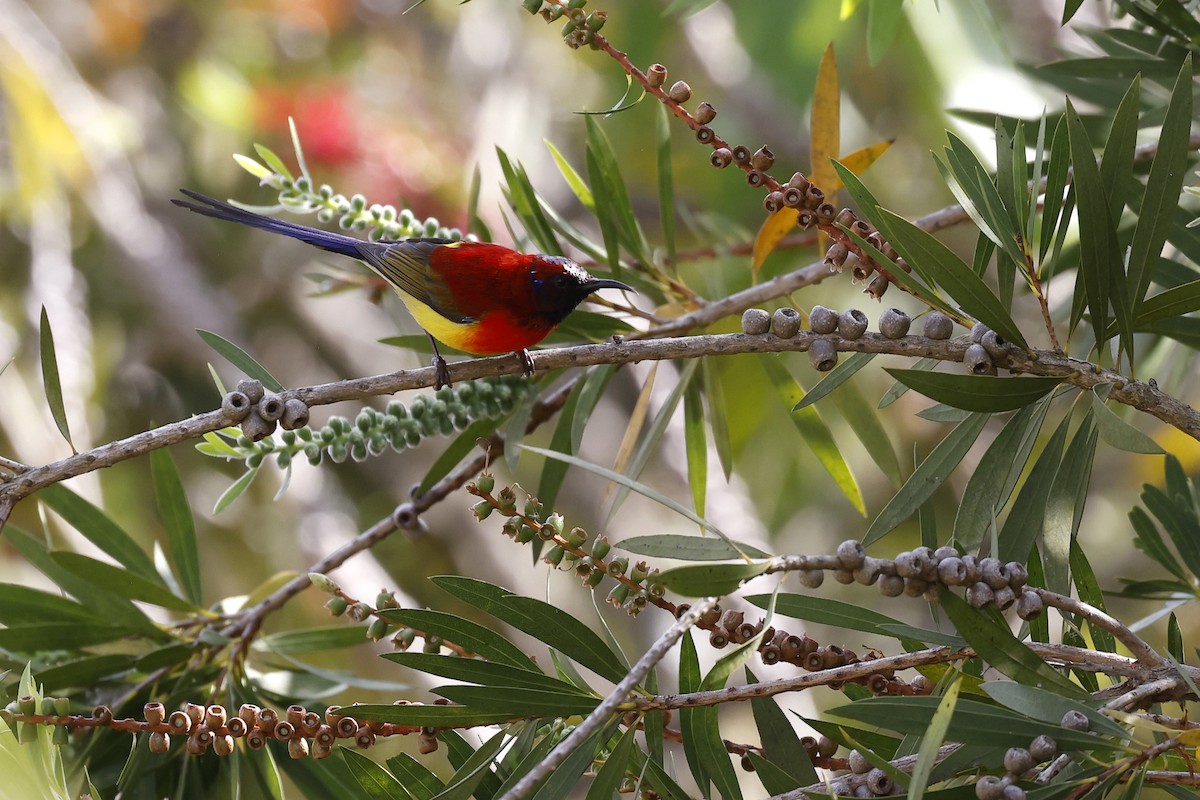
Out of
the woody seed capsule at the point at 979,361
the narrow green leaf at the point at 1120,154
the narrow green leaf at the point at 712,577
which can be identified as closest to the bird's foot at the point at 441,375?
the narrow green leaf at the point at 712,577

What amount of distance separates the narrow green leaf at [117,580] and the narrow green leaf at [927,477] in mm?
814

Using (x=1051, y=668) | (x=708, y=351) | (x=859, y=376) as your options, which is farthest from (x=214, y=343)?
(x=859, y=376)

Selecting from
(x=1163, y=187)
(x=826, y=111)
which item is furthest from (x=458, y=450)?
(x=1163, y=187)

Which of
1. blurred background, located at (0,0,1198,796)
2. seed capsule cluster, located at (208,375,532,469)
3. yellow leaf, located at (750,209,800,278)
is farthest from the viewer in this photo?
blurred background, located at (0,0,1198,796)

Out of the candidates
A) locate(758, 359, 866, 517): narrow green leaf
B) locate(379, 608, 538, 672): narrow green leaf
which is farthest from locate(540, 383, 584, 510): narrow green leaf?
locate(379, 608, 538, 672): narrow green leaf

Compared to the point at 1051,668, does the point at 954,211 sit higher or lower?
higher

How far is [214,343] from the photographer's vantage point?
2.88 ft

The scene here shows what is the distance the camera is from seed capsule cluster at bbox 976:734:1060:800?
63 centimetres

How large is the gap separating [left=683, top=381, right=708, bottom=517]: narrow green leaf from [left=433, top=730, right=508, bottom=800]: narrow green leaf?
49 centimetres

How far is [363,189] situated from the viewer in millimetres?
3947

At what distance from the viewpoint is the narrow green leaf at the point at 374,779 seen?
77 cm

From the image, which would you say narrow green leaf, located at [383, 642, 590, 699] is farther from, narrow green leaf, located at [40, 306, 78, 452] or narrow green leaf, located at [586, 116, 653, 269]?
narrow green leaf, located at [586, 116, 653, 269]

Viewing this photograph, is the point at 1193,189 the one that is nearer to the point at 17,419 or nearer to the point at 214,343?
the point at 214,343

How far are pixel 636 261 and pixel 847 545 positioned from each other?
0.72 metres
